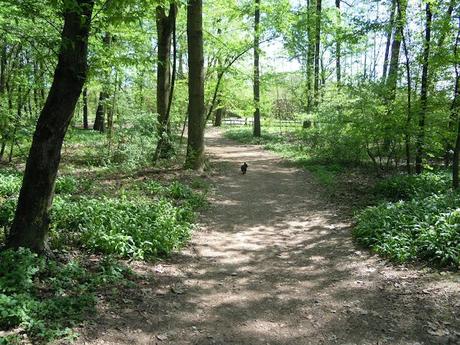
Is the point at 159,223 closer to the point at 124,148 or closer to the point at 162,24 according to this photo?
the point at 124,148

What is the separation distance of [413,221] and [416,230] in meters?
0.43

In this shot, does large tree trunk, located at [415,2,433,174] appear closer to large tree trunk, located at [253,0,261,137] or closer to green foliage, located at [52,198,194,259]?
large tree trunk, located at [253,0,261,137]

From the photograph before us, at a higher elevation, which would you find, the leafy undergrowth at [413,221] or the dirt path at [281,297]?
the leafy undergrowth at [413,221]

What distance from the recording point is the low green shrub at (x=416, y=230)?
5.98 m

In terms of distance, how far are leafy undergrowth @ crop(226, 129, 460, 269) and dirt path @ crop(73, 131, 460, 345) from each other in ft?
1.15

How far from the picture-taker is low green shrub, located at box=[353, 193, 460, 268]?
235 inches

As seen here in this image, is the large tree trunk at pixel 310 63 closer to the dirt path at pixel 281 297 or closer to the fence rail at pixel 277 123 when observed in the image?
the fence rail at pixel 277 123

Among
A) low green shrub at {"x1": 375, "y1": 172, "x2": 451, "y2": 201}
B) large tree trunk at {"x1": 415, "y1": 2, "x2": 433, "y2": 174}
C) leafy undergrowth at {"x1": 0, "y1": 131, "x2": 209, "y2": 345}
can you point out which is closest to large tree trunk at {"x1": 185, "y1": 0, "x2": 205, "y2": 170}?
leafy undergrowth at {"x1": 0, "y1": 131, "x2": 209, "y2": 345}

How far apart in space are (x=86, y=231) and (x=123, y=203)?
1.57 meters

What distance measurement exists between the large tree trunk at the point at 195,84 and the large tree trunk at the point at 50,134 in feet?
25.8

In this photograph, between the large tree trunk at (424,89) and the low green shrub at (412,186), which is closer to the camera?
the low green shrub at (412,186)

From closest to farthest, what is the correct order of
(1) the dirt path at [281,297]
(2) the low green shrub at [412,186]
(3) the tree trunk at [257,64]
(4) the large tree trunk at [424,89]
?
(1) the dirt path at [281,297]
(2) the low green shrub at [412,186]
(4) the large tree trunk at [424,89]
(3) the tree trunk at [257,64]

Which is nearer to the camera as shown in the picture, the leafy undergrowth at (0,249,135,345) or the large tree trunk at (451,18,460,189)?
the leafy undergrowth at (0,249,135,345)

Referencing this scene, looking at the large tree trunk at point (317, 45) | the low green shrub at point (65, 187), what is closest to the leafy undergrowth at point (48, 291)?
the low green shrub at point (65, 187)
